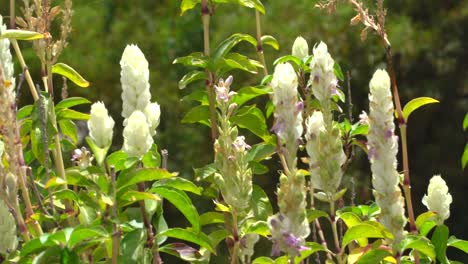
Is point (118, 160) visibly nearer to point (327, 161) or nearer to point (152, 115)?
point (152, 115)

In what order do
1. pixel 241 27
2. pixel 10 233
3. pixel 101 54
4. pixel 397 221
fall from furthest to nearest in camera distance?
pixel 101 54, pixel 241 27, pixel 10 233, pixel 397 221

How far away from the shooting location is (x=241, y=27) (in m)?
4.48

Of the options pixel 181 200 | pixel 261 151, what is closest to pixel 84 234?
pixel 181 200

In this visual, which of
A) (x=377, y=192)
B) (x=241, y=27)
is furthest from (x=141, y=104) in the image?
(x=241, y=27)

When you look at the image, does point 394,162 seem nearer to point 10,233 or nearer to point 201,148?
point 10,233

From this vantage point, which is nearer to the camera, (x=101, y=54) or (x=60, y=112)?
(x=60, y=112)

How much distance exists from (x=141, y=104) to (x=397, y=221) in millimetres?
445

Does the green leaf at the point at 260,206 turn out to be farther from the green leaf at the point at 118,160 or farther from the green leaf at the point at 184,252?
the green leaf at the point at 118,160

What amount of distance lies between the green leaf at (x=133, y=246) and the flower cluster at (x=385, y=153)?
37cm

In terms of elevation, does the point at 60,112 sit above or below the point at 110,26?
above

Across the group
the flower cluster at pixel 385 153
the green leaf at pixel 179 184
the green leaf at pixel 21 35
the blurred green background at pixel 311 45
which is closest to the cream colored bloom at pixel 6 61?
the green leaf at pixel 21 35

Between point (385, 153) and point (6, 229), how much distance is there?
0.58 meters

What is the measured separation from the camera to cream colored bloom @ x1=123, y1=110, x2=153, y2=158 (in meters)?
1.31

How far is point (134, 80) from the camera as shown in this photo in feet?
4.58
